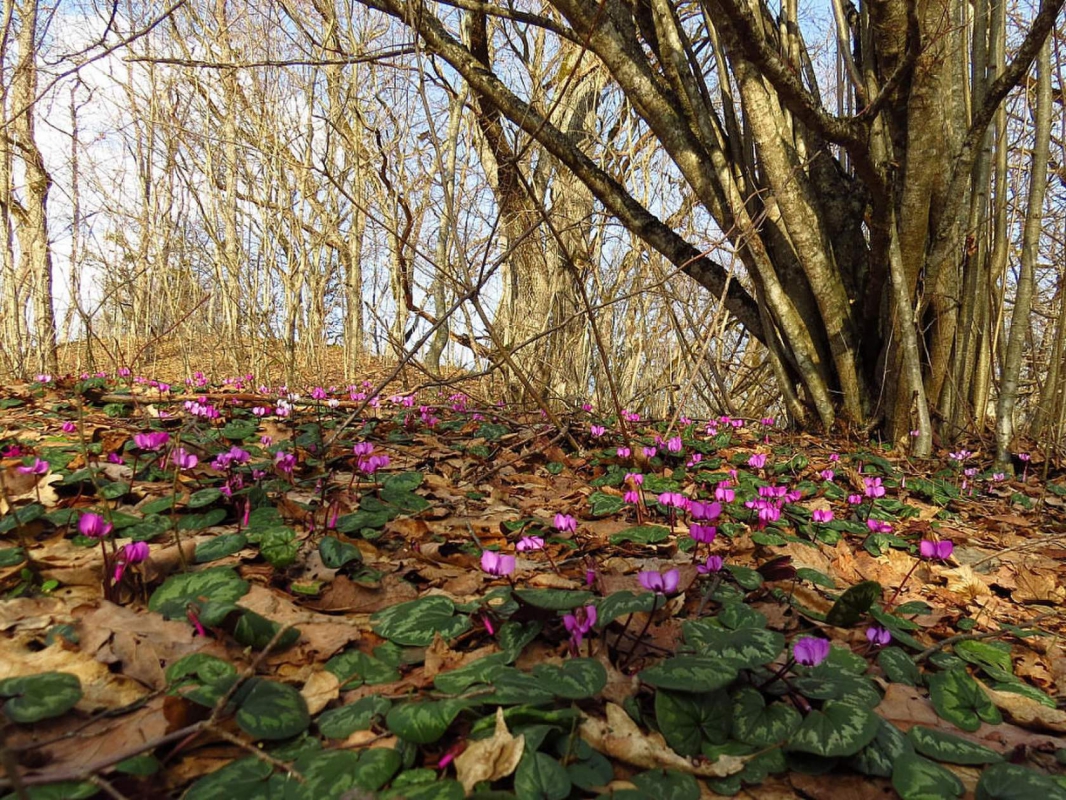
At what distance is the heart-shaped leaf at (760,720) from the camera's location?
965 millimetres

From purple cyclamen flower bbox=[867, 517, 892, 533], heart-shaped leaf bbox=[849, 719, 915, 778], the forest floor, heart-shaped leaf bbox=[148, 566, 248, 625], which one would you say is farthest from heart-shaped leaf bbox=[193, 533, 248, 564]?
purple cyclamen flower bbox=[867, 517, 892, 533]

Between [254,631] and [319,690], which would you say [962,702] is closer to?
[319,690]

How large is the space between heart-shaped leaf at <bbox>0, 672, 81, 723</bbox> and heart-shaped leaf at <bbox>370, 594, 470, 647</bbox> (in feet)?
1.60

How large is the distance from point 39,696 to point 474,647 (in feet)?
2.26

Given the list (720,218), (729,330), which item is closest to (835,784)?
(720,218)

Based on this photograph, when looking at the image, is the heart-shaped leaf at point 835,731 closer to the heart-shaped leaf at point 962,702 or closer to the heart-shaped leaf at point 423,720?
the heart-shaped leaf at point 962,702

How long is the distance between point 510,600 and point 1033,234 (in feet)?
13.3

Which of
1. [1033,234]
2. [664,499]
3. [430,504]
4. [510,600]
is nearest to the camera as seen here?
[510,600]

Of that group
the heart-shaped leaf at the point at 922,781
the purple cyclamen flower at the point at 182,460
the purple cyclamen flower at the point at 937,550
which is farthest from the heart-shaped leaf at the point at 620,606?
the purple cyclamen flower at the point at 182,460

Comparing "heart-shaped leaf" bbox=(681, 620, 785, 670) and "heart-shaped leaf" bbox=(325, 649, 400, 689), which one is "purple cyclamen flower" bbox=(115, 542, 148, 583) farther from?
"heart-shaped leaf" bbox=(681, 620, 785, 670)

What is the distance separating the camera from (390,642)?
47.3 inches

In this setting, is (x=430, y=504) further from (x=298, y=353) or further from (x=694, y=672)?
(x=298, y=353)

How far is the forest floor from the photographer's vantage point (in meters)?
0.86

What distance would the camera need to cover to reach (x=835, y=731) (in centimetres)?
94
